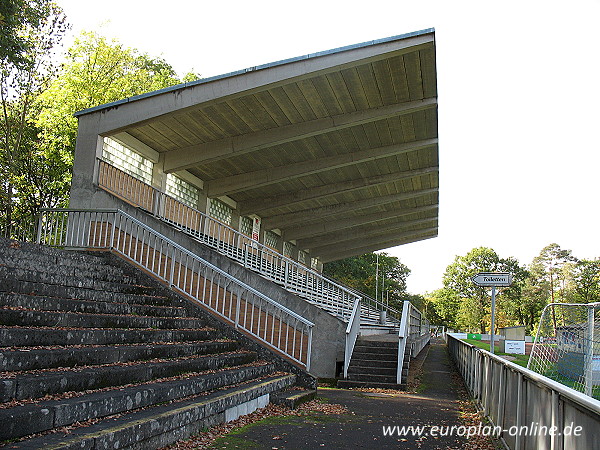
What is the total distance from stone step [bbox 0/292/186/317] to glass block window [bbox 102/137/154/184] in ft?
24.7

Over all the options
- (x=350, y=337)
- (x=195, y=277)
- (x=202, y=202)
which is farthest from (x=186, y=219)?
(x=350, y=337)

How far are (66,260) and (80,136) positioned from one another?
6.59 m

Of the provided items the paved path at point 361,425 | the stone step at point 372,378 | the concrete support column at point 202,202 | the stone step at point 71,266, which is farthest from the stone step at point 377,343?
the concrete support column at point 202,202

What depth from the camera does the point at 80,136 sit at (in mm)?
15344

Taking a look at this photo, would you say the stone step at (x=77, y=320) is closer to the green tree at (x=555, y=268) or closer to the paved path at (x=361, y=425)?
the paved path at (x=361, y=425)

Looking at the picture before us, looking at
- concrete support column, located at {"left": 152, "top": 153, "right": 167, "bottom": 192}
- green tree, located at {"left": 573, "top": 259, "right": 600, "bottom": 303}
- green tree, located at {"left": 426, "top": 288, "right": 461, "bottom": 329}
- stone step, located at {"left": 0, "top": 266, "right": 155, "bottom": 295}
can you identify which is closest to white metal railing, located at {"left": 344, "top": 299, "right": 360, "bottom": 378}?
stone step, located at {"left": 0, "top": 266, "right": 155, "bottom": 295}

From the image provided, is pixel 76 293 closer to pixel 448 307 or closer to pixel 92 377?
pixel 92 377

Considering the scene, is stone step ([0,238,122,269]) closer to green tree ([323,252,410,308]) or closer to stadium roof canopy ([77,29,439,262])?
stadium roof canopy ([77,29,439,262])

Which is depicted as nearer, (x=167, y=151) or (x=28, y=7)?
(x=167, y=151)

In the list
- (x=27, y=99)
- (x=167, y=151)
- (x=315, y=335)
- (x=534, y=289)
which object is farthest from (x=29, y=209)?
(x=534, y=289)

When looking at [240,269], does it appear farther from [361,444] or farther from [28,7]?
[28,7]

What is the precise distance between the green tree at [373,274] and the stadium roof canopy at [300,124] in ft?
80.2

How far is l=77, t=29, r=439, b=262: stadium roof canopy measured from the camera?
14.4m

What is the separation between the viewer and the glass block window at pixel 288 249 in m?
32.2
